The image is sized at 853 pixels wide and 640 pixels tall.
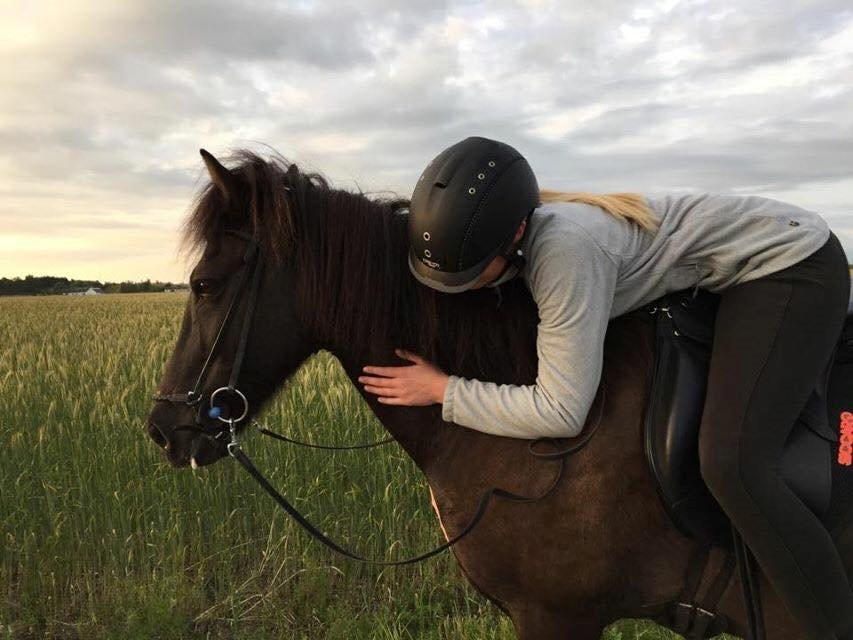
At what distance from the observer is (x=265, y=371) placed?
7.54 ft

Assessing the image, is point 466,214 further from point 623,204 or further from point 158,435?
point 158,435

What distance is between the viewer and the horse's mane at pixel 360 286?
7.41 ft

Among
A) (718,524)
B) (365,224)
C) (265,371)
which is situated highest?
(365,224)

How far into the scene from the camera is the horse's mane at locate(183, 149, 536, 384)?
7.41 feet

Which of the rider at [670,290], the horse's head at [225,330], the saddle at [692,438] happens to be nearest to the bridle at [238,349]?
the horse's head at [225,330]

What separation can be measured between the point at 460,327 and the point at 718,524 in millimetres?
1170

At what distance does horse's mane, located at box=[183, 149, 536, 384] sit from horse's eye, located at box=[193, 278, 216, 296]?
15cm

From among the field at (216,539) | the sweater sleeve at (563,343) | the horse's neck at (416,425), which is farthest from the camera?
the field at (216,539)

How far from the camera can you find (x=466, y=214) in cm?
208

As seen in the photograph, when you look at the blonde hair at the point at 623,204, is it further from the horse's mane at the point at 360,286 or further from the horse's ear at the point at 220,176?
the horse's ear at the point at 220,176

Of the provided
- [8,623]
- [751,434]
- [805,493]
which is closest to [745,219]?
[751,434]

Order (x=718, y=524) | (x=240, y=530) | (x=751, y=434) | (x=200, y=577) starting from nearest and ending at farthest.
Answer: (x=751, y=434), (x=718, y=524), (x=200, y=577), (x=240, y=530)

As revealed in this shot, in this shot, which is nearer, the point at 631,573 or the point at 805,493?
the point at 805,493

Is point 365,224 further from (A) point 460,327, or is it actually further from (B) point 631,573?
(B) point 631,573
